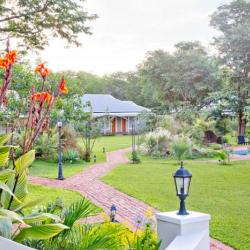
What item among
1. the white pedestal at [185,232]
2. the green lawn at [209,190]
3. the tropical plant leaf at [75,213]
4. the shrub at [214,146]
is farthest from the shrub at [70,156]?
the white pedestal at [185,232]

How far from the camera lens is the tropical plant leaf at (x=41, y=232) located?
2.48 m

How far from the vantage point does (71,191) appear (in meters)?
10.7

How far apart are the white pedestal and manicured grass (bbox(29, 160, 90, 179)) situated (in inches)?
421

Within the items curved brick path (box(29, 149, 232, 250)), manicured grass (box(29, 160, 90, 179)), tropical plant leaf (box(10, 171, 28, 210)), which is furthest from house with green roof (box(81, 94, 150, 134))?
tropical plant leaf (box(10, 171, 28, 210))

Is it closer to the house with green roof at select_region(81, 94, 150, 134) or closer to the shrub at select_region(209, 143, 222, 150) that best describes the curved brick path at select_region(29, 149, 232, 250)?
the shrub at select_region(209, 143, 222, 150)

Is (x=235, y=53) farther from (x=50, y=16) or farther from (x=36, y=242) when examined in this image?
(x=36, y=242)

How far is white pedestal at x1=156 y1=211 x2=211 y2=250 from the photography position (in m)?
2.84

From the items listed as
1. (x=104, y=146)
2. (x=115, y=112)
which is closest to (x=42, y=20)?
(x=104, y=146)

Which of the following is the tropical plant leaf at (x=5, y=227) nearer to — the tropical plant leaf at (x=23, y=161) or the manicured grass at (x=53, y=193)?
the tropical plant leaf at (x=23, y=161)

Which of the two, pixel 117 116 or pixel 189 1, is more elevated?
pixel 189 1

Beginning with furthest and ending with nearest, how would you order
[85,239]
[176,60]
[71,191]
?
[176,60]
[71,191]
[85,239]

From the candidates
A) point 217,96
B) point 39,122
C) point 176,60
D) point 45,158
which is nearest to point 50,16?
point 45,158

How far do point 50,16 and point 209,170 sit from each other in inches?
304

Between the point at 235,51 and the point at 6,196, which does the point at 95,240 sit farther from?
the point at 235,51
